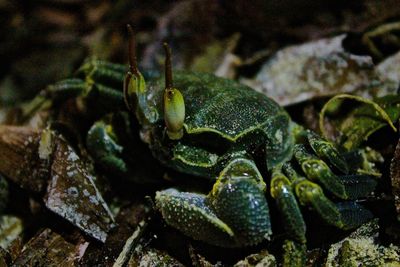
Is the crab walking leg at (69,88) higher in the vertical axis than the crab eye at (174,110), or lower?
lower

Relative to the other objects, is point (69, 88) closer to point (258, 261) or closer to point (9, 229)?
point (9, 229)

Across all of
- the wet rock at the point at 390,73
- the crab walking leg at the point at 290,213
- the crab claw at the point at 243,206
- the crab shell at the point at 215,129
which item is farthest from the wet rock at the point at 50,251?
the wet rock at the point at 390,73

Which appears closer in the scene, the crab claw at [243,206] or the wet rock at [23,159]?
the crab claw at [243,206]

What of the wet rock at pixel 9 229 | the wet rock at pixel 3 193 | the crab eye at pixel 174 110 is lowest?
the wet rock at pixel 9 229

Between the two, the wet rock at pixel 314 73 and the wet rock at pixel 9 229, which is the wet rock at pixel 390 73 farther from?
the wet rock at pixel 9 229

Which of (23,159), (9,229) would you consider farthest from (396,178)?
(9,229)

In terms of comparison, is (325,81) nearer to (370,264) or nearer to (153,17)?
(370,264)

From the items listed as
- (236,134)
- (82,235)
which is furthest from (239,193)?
(82,235)
